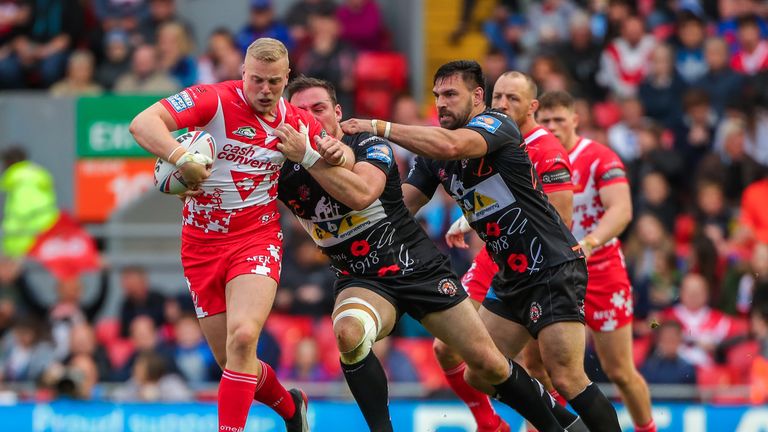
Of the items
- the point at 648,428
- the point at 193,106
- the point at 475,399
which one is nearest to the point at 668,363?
the point at 648,428

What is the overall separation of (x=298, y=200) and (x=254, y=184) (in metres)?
0.36

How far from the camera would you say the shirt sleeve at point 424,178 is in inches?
398

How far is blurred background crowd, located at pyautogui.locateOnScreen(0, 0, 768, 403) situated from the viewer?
14727mm

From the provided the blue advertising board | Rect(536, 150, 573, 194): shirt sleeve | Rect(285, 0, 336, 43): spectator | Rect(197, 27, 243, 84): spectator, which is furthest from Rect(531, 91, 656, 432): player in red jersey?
Rect(285, 0, 336, 43): spectator

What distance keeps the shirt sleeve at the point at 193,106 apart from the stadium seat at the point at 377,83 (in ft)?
29.2

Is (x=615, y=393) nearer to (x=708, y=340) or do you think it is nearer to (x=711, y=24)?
(x=708, y=340)

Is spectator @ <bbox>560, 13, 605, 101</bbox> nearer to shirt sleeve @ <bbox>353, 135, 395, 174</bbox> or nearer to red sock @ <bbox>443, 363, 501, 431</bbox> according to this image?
red sock @ <bbox>443, 363, 501, 431</bbox>

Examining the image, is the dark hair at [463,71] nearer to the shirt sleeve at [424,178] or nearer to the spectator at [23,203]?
the shirt sleeve at [424,178]

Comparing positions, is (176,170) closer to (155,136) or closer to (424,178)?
(155,136)

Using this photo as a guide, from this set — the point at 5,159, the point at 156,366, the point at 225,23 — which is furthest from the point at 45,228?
the point at 225,23

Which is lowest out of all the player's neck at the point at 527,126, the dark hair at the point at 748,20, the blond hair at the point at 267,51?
the dark hair at the point at 748,20

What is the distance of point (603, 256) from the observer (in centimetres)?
1116

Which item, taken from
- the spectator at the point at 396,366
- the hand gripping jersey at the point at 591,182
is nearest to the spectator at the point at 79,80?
the spectator at the point at 396,366

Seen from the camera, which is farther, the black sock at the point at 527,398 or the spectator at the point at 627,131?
the spectator at the point at 627,131
